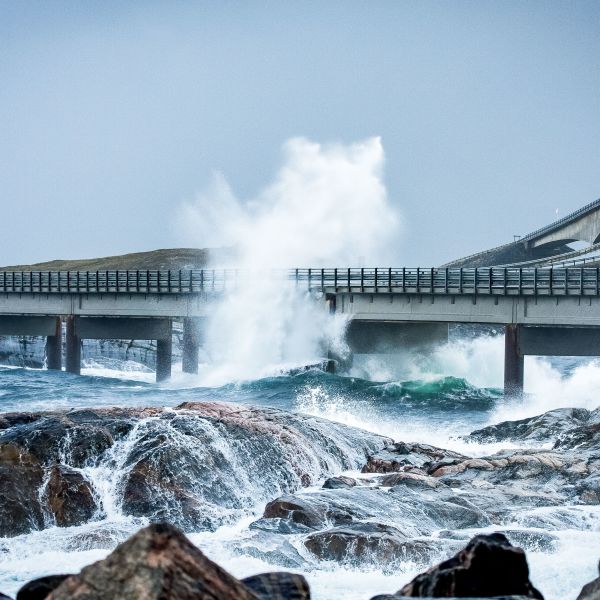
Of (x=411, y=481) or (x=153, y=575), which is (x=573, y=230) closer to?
(x=411, y=481)

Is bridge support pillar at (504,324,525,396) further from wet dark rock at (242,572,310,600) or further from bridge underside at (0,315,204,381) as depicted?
wet dark rock at (242,572,310,600)

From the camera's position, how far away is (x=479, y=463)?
2656 centimetres

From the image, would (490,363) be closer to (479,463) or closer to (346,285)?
(346,285)

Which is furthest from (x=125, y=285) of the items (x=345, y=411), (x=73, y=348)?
(x=345, y=411)

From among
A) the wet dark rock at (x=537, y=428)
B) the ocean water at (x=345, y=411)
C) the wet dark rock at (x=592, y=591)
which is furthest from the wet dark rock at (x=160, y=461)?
the wet dark rock at (x=592, y=591)

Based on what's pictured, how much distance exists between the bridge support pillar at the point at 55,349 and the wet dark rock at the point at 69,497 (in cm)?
5278

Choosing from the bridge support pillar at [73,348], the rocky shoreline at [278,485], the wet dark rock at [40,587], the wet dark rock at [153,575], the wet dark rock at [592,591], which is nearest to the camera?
the wet dark rock at [153,575]

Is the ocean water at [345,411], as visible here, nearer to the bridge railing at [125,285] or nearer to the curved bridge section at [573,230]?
the bridge railing at [125,285]

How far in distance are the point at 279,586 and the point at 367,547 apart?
758 centimetres

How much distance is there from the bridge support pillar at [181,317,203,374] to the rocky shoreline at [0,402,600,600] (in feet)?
130

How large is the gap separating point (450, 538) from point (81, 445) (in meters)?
9.09

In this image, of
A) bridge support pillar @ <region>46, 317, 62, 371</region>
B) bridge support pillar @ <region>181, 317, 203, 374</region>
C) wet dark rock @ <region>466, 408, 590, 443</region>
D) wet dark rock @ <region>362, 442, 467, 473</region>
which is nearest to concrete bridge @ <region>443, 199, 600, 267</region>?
bridge support pillar @ <region>181, 317, 203, 374</region>

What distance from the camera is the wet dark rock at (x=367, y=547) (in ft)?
57.9

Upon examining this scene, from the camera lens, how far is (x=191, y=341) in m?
68.9
